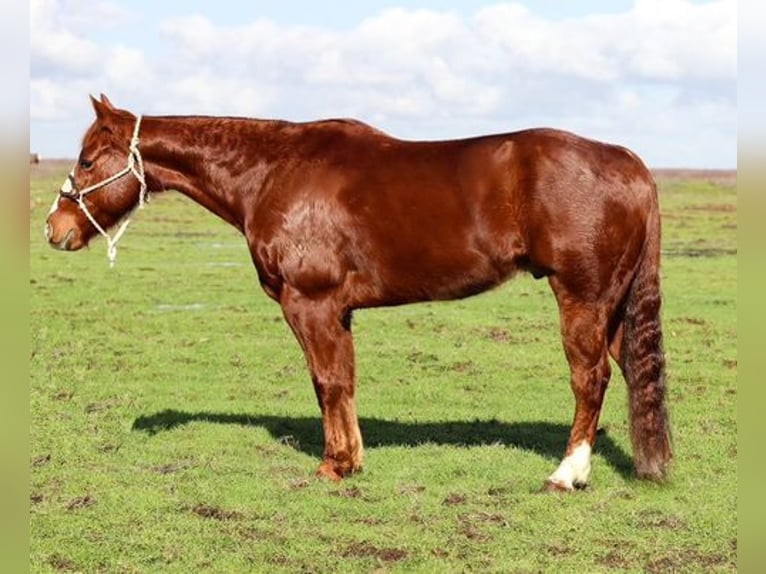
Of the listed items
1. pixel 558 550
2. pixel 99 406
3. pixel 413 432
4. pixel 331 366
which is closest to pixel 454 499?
pixel 558 550

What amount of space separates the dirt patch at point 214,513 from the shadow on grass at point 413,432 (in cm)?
156

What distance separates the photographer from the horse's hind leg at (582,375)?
661 cm

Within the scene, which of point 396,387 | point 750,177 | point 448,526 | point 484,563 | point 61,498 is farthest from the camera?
point 396,387

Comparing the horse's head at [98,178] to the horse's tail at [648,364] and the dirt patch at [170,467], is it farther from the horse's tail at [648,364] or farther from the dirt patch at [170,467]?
the horse's tail at [648,364]

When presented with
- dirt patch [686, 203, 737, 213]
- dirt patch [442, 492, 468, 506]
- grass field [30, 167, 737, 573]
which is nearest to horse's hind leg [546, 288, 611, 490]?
grass field [30, 167, 737, 573]

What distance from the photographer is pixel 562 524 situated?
19.4 ft

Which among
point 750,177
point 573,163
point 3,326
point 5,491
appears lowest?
point 5,491

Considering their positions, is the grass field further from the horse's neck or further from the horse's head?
the horse's neck

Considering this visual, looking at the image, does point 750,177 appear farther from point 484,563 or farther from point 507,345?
point 507,345

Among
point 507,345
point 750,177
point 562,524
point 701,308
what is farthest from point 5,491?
point 701,308

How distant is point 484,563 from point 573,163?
264 cm

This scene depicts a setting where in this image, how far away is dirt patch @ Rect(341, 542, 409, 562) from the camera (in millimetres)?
5426

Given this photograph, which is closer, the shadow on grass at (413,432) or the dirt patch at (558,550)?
the dirt patch at (558,550)

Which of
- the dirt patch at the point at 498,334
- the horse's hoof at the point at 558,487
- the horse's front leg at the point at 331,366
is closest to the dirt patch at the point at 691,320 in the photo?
the dirt patch at the point at 498,334
